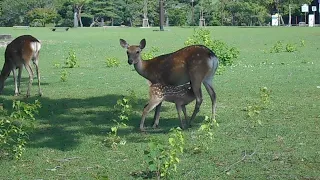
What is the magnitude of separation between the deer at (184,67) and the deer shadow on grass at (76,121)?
601 mm

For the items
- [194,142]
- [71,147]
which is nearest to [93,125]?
[71,147]

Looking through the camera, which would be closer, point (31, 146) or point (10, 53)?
point (31, 146)

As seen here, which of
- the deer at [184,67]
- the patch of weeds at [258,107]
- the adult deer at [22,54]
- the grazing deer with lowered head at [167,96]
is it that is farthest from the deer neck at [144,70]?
the adult deer at [22,54]

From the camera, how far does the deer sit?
858 cm

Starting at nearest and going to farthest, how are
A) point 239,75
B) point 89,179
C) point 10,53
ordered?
1. point 89,179
2. point 10,53
3. point 239,75

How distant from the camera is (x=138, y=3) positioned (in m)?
74.7

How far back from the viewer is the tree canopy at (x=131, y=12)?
72062 millimetres

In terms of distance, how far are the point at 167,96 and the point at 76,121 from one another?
1.72 m

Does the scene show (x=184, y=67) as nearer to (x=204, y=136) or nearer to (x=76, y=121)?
(x=204, y=136)

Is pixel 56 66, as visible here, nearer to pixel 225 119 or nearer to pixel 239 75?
pixel 239 75

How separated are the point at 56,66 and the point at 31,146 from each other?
1037cm

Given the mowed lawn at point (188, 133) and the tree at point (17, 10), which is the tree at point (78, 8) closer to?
the tree at point (17, 10)

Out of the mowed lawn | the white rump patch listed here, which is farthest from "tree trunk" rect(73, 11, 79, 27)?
the white rump patch

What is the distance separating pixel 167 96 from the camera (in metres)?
8.43
